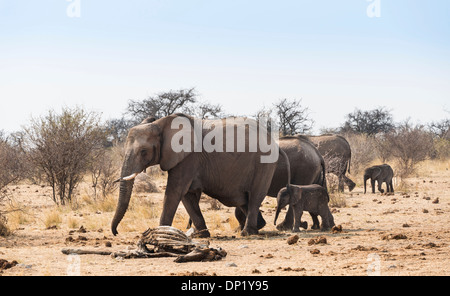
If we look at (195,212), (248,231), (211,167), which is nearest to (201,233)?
(195,212)

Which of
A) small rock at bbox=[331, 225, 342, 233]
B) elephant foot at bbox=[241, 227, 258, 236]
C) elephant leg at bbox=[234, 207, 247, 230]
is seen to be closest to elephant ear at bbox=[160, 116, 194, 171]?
elephant foot at bbox=[241, 227, 258, 236]

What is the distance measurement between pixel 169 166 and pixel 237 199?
1.54 m

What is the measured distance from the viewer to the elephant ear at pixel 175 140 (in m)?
10.1

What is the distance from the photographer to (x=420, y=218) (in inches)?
504

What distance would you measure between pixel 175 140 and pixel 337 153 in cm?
1009

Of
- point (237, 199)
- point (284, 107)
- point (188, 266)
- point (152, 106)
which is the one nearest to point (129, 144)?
point (237, 199)

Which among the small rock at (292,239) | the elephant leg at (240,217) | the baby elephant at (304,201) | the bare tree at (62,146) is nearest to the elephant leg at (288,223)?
the baby elephant at (304,201)

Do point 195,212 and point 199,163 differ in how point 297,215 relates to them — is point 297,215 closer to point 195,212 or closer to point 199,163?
point 195,212

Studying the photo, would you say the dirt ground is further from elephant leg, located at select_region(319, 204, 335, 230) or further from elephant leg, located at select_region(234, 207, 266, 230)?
elephant leg, located at select_region(319, 204, 335, 230)

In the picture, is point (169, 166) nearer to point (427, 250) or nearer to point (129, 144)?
point (129, 144)

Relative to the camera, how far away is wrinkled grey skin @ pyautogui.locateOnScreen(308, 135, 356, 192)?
61.5 feet

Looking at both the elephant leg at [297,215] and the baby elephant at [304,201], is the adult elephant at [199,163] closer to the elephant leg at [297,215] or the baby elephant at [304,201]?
the baby elephant at [304,201]

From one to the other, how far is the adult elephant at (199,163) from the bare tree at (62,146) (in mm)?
6155

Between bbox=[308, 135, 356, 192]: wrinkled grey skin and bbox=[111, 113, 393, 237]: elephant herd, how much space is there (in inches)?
282
